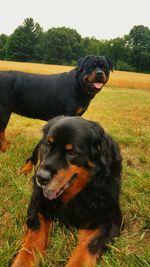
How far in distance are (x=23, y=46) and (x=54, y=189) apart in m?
66.7

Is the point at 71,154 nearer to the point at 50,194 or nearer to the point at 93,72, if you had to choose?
the point at 50,194

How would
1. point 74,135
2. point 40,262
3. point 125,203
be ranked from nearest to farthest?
point 40,262 < point 74,135 < point 125,203

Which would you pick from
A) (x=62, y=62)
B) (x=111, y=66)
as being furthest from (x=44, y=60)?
(x=111, y=66)

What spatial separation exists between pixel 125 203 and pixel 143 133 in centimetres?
362

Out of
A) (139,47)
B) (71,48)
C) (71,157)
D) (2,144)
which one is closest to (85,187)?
(71,157)

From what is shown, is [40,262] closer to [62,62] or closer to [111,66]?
[111,66]

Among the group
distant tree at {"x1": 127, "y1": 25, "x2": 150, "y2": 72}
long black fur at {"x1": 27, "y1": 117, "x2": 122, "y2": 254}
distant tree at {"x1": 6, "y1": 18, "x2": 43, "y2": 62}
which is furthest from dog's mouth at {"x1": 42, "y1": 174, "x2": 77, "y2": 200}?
distant tree at {"x1": 6, "y1": 18, "x2": 43, "y2": 62}

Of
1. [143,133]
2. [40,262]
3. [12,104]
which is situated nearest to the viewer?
[40,262]

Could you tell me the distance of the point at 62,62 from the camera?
2522 inches

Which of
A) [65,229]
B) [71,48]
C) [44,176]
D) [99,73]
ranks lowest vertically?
[71,48]

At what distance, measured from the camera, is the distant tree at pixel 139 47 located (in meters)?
61.8

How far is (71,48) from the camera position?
66.4 meters

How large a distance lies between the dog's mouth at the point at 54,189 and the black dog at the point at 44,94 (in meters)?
2.99

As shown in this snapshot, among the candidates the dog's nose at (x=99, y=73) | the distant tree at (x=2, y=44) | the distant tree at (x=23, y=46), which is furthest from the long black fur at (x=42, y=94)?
the distant tree at (x=2, y=44)
